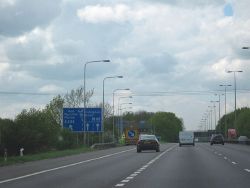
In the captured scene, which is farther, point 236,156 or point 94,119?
point 94,119

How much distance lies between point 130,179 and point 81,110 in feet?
163

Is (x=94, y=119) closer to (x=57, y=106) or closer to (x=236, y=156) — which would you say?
(x=236, y=156)

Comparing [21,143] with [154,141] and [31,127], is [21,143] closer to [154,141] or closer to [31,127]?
[31,127]

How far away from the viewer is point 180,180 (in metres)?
21.7

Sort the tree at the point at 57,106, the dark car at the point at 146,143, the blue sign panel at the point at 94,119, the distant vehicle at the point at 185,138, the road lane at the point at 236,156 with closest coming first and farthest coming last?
the road lane at the point at 236,156
the dark car at the point at 146,143
the blue sign panel at the point at 94,119
the distant vehicle at the point at 185,138
the tree at the point at 57,106

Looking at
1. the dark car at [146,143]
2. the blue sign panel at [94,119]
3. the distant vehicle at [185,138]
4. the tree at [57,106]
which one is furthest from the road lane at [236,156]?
the tree at [57,106]

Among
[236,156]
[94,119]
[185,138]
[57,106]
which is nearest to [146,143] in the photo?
[236,156]

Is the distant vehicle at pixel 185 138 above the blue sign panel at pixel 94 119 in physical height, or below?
below

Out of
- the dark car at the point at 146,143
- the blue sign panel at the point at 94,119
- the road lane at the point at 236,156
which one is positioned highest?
the blue sign panel at the point at 94,119

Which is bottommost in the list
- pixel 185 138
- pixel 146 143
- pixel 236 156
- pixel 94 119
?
pixel 236 156

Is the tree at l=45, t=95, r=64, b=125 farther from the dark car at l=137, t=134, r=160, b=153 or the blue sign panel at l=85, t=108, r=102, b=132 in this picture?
the dark car at l=137, t=134, r=160, b=153

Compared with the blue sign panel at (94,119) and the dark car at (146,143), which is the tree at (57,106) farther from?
the dark car at (146,143)

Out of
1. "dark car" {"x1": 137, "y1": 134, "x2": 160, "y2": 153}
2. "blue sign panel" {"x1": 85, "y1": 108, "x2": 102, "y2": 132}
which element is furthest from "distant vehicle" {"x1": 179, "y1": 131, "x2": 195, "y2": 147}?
"dark car" {"x1": 137, "y1": 134, "x2": 160, "y2": 153}

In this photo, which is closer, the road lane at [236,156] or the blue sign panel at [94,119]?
the road lane at [236,156]
